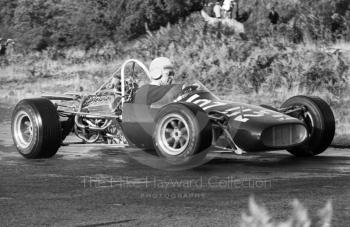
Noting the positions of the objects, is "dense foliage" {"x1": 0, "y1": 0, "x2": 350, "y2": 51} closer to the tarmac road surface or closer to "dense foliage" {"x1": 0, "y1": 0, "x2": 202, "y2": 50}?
"dense foliage" {"x1": 0, "y1": 0, "x2": 202, "y2": 50}

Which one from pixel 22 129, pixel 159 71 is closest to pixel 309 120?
pixel 159 71

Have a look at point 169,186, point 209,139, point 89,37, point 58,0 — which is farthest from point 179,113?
point 58,0

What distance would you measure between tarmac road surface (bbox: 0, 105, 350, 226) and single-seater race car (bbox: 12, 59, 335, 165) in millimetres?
253

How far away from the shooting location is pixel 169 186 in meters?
6.97

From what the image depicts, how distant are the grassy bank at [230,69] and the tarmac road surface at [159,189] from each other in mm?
3741

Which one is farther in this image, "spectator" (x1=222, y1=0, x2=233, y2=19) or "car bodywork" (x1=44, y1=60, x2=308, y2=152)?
"spectator" (x1=222, y1=0, x2=233, y2=19)

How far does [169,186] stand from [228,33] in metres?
15.5

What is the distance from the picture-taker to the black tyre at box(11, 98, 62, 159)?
30.1ft

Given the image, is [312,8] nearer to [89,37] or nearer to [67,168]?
[89,37]

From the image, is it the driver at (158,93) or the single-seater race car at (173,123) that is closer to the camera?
the single-seater race car at (173,123)

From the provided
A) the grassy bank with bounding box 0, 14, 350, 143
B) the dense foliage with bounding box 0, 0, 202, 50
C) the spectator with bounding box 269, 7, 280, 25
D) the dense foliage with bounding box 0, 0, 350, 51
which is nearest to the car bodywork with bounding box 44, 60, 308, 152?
the grassy bank with bounding box 0, 14, 350, 143

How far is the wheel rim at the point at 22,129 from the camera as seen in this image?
9664 mm

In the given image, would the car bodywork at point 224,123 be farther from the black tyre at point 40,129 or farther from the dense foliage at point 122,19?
the dense foliage at point 122,19

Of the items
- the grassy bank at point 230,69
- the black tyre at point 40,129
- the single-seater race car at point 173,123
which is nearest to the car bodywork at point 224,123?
the single-seater race car at point 173,123
